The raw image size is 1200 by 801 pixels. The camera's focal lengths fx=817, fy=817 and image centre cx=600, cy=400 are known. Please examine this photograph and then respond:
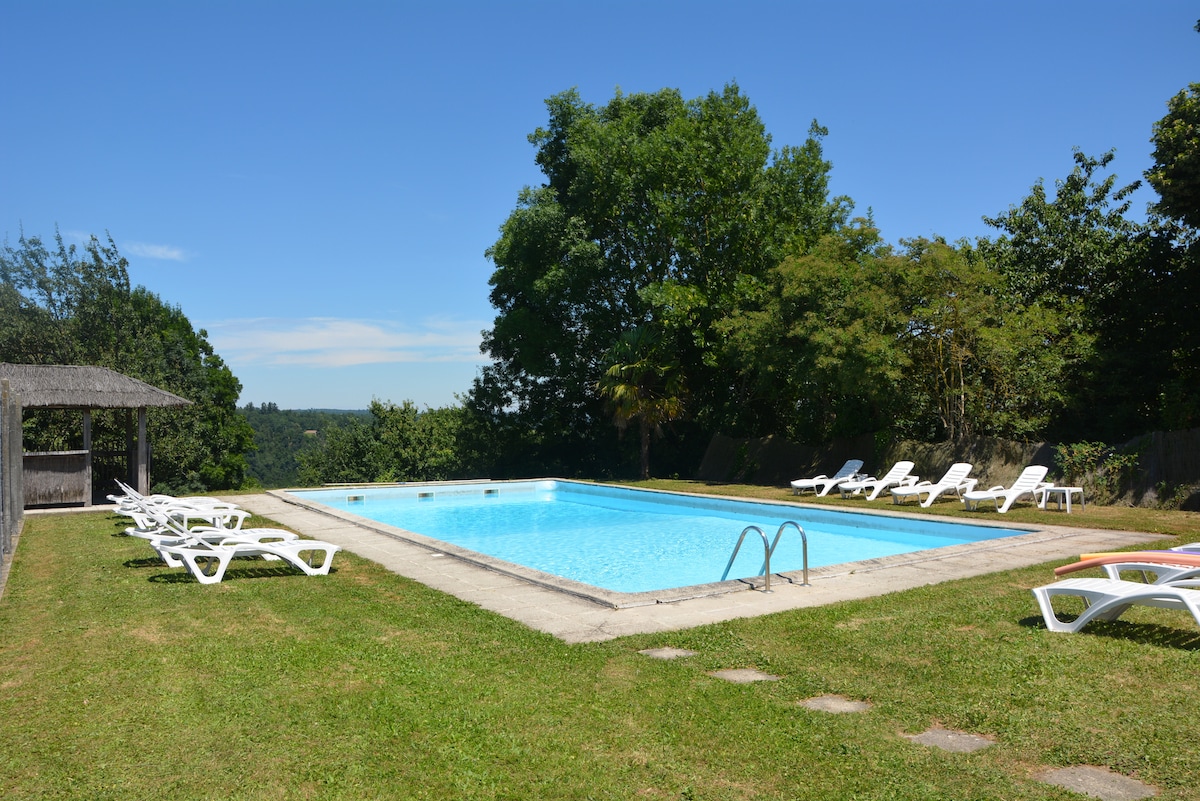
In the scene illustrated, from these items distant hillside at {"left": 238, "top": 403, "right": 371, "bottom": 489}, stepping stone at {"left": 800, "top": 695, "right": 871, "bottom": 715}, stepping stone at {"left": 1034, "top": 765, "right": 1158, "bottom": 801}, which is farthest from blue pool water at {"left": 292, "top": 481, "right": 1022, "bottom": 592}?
distant hillside at {"left": 238, "top": 403, "right": 371, "bottom": 489}

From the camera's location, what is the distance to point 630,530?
51.8 ft

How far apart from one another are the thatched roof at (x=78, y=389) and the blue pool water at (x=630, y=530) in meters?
4.75

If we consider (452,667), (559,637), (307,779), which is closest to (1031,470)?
(559,637)

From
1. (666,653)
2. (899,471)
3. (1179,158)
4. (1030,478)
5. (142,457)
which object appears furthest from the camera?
(899,471)

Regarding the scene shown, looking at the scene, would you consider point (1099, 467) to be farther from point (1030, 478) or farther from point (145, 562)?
point (145, 562)

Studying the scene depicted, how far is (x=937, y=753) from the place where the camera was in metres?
3.84

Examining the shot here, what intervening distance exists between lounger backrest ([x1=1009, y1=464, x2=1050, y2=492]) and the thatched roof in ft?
53.1

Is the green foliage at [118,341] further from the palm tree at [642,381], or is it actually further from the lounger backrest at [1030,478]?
the lounger backrest at [1030,478]

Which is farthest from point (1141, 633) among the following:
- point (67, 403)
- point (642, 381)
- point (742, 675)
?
point (642, 381)

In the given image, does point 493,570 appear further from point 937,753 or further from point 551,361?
point 551,361

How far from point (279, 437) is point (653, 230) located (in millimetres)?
50112

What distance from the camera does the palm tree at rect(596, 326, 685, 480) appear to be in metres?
23.4

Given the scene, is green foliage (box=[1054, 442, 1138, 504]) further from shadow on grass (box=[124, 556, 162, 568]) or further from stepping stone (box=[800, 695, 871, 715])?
shadow on grass (box=[124, 556, 162, 568])

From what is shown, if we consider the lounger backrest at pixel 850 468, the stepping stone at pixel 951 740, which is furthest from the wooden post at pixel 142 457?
the stepping stone at pixel 951 740
